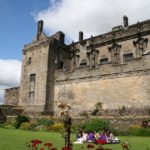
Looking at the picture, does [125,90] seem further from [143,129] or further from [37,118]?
[37,118]

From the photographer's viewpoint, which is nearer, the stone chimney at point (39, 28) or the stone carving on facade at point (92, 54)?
the stone carving on facade at point (92, 54)

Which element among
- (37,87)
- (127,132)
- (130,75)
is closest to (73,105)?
(37,87)

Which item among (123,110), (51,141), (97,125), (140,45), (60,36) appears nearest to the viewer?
(51,141)

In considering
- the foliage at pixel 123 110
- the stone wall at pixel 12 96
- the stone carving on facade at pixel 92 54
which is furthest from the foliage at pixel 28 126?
the stone carving on facade at pixel 92 54

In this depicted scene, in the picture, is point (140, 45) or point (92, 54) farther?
point (92, 54)

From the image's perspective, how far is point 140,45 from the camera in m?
36.1

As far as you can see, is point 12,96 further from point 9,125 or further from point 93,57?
point 93,57

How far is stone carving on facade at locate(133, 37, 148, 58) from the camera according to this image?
35.7 m

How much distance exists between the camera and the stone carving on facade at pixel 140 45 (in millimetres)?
35656

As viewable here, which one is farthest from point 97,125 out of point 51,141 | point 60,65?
point 60,65

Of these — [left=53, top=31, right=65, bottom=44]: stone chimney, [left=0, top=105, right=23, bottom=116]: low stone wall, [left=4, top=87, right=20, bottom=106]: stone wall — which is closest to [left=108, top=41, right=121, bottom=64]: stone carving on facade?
[left=53, top=31, right=65, bottom=44]: stone chimney

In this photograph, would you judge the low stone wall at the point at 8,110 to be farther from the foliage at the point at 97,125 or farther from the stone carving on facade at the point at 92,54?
the foliage at the point at 97,125

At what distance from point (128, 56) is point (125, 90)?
8969 millimetres

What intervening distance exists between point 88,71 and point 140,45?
26.5 ft
